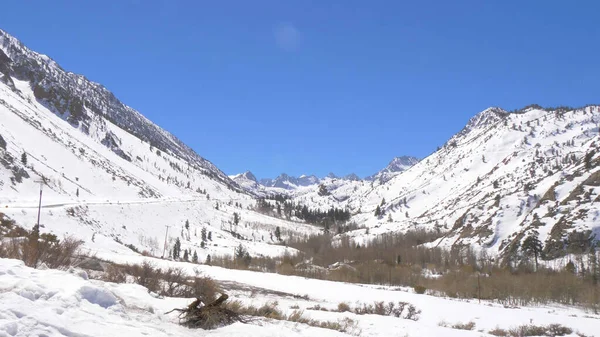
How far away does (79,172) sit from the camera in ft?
440

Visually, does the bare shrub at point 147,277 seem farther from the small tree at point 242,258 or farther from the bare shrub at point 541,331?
the small tree at point 242,258

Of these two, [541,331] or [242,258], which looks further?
[242,258]

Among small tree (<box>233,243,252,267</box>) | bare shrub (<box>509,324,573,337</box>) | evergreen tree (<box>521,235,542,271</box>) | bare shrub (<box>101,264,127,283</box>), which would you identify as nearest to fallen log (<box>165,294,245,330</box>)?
bare shrub (<box>101,264,127,283</box>)

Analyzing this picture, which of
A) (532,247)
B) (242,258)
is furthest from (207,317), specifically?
(532,247)

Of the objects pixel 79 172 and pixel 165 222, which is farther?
pixel 79 172

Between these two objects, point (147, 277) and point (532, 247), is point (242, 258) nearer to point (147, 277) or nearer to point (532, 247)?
point (532, 247)

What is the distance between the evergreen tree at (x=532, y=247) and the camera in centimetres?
7912

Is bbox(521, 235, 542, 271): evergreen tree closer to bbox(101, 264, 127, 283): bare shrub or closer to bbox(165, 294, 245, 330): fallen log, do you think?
bbox(101, 264, 127, 283): bare shrub

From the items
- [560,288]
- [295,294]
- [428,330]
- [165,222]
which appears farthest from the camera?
[165,222]

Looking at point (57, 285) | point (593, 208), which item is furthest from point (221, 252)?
point (57, 285)

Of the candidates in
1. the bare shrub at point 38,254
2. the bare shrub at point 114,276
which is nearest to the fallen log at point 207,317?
the bare shrub at point 38,254

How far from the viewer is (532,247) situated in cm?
7906

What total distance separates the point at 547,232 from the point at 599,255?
1808 cm

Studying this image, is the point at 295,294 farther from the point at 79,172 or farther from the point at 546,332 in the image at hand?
the point at 79,172
